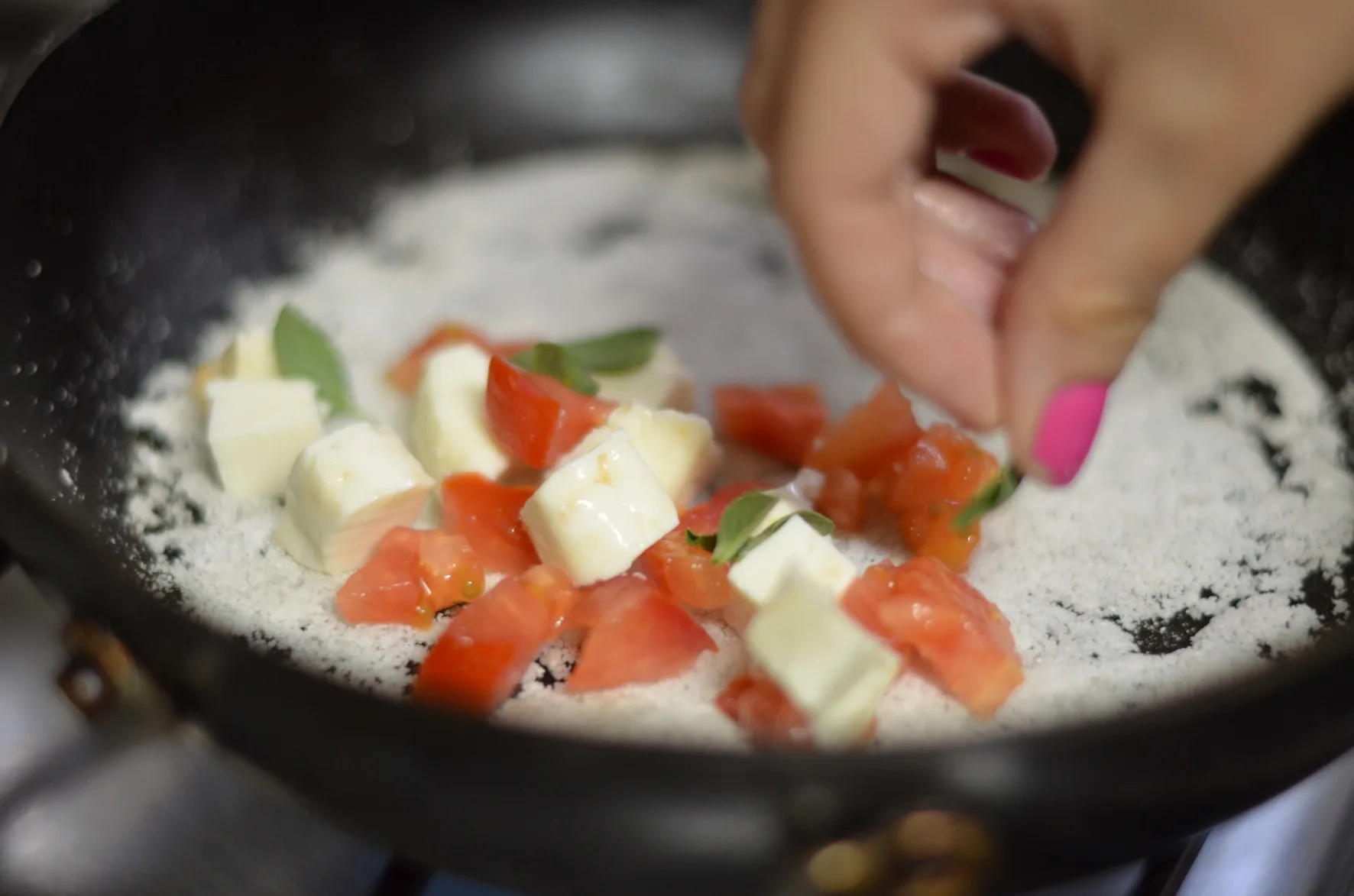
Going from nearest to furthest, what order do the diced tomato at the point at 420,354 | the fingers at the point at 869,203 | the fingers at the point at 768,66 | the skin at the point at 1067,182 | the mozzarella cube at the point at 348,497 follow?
1. the skin at the point at 1067,182
2. the fingers at the point at 869,203
3. the fingers at the point at 768,66
4. the mozzarella cube at the point at 348,497
5. the diced tomato at the point at 420,354

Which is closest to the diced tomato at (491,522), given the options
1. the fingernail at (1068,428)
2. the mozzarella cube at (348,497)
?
the mozzarella cube at (348,497)

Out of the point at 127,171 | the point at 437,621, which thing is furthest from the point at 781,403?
the point at 127,171

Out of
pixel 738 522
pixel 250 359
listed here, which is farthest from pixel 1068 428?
pixel 250 359

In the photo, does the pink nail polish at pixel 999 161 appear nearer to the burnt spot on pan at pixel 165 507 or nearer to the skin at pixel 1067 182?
the skin at pixel 1067 182

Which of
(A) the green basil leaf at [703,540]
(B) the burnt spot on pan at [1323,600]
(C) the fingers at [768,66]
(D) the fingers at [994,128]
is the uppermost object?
(C) the fingers at [768,66]

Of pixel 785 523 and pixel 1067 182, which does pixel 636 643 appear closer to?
pixel 785 523

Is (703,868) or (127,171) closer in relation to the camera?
(703,868)

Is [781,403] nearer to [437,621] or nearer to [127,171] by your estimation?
[437,621]
